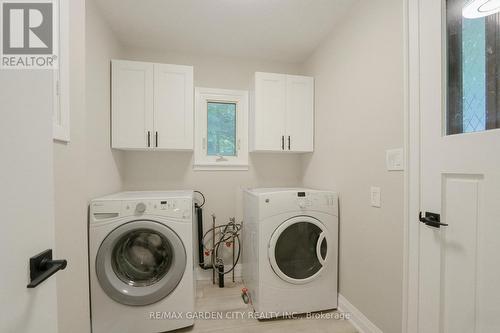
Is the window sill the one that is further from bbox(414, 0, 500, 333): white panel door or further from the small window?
bbox(414, 0, 500, 333): white panel door

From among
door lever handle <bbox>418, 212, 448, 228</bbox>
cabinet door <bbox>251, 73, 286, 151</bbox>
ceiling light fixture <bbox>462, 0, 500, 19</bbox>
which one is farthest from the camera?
cabinet door <bbox>251, 73, 286, 151</bbox>

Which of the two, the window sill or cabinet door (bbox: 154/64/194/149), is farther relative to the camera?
the window sill

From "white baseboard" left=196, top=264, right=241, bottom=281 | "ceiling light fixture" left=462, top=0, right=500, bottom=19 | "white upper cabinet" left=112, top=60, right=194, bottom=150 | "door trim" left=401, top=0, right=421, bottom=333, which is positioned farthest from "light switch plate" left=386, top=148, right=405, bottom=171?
"white baseboard" left=196, top=264, right=241, bottom=281

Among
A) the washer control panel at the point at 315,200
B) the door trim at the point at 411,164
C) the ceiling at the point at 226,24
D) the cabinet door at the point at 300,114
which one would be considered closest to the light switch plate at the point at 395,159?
the door trim at the point at 411,164

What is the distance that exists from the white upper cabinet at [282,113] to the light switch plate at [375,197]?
930mm

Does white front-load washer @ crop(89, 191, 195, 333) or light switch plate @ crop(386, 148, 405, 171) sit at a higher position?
light switch plate @ crop(386, 148, 405, 171)

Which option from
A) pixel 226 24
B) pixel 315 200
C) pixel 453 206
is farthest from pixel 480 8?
pixel 226 24

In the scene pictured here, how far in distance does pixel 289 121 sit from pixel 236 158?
2.48ft

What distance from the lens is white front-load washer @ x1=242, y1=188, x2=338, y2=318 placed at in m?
1.67

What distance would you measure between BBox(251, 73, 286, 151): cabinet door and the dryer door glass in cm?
127

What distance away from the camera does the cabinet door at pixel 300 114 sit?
225cm

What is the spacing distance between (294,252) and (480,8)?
1.77 metres

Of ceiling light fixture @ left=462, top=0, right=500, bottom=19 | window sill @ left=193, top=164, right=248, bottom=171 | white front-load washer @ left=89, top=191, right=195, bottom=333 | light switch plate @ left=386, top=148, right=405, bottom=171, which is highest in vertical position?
ceiling light fixture @ left=462, top=0, right=500, bottom=19

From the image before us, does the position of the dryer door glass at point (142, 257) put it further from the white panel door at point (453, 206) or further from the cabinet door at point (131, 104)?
the white panel door at point (453, 206)
